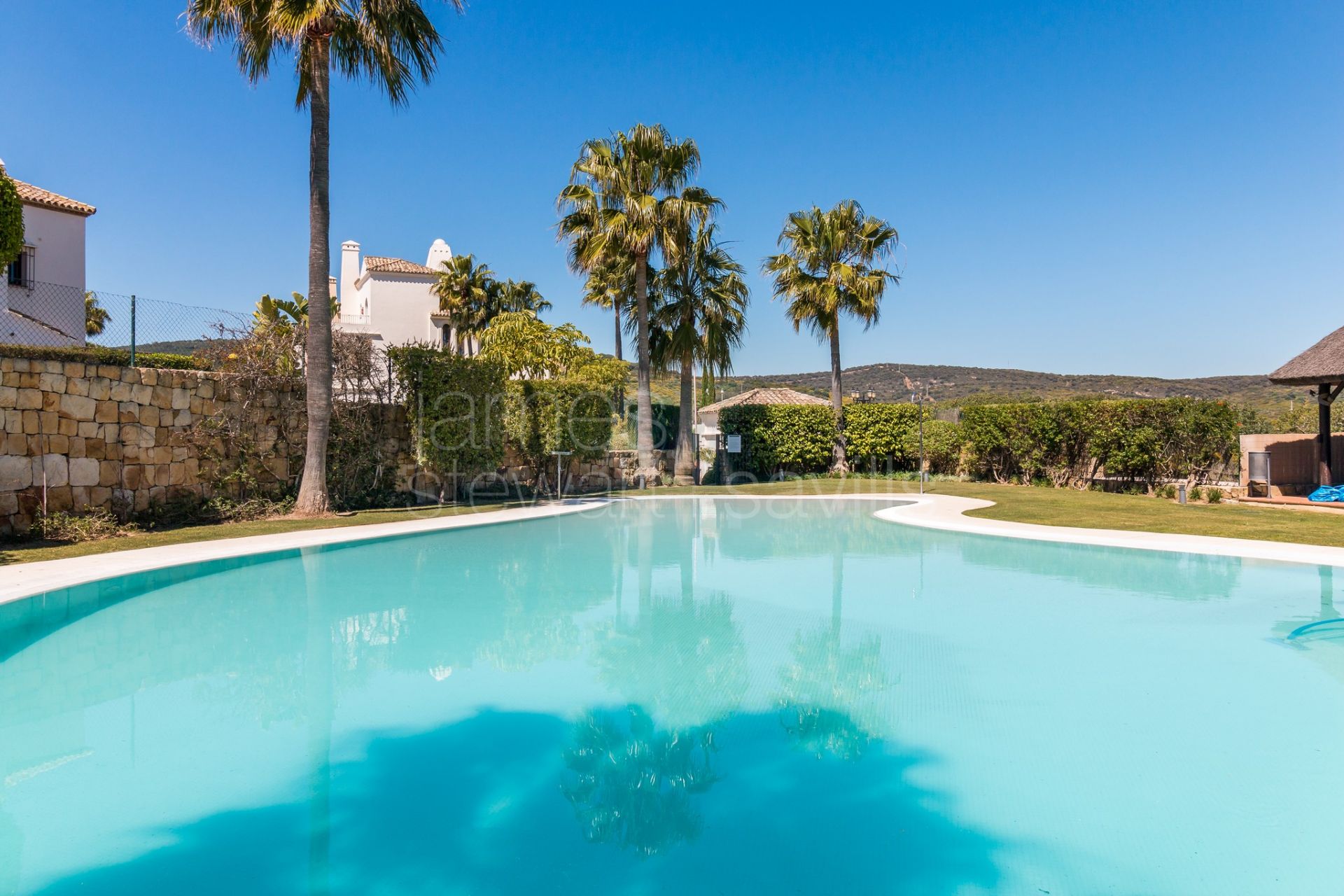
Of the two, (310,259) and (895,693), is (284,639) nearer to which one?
(895,693)

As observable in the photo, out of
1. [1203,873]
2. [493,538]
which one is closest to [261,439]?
[493,538]

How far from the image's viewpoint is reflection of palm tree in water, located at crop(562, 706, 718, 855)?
3.01m

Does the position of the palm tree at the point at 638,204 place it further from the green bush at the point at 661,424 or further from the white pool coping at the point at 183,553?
the white pool coping at the point at 183,553

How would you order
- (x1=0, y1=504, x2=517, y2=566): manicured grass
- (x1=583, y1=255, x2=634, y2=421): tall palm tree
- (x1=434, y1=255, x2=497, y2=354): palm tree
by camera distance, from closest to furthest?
(x1=0, y1=504, x2=517, y2=566): manicured grass → (x1=583, y1=255, x2=634, y2=421): tall palm tree → (x1=434, y1=255, x2=497, y2=354): palm tree

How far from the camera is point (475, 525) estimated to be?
1234 cm

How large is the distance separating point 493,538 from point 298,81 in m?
8.92

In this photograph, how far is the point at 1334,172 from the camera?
1427 cm

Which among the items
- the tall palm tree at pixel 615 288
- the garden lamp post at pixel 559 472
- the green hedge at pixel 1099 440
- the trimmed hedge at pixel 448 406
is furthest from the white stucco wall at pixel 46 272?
the green hedge at pixel 1099 440

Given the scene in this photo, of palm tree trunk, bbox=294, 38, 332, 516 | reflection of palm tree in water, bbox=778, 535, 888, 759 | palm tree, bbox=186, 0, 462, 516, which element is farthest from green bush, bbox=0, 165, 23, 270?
reflection of palm tree in water, bbox=778, 535, 888, 759

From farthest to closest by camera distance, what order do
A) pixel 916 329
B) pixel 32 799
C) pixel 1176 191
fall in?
pixel 916 329 → pixel 1176 191 → pixel 32 799

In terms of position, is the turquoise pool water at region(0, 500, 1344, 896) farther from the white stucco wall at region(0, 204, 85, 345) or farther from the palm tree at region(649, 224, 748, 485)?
the palm tree at region(649, 224, 748, 485)

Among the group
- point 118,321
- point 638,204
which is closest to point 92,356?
point 118,321

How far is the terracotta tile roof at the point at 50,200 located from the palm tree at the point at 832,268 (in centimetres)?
1961

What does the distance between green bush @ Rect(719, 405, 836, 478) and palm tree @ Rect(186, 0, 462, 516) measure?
13.6 meters
